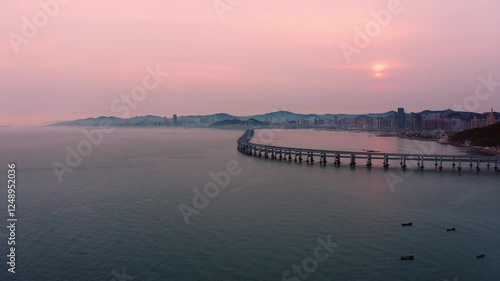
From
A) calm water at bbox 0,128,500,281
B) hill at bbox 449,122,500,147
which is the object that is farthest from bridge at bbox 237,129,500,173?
hill at bbox 449,122,500,147

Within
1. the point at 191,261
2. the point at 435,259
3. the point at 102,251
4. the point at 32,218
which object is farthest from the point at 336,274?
the point at 32,218

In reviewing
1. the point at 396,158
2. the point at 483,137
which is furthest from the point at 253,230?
the point at 483,137

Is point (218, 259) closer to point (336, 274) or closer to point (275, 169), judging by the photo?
point (336, 274)

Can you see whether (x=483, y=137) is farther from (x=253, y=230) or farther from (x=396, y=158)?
(x=253, y=230)

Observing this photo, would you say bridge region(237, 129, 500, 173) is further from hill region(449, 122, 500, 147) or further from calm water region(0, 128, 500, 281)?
hill region(449, 122, 500, 147)

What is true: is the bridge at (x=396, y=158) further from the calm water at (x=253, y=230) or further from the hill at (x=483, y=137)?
the hill at (x=483, y=137)
